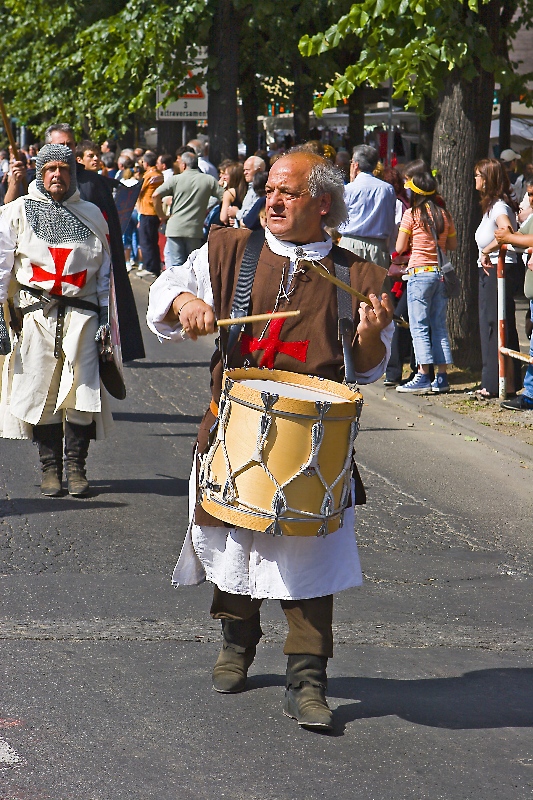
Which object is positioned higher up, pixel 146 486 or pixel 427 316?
pixel 427 316

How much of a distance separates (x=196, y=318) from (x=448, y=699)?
5.46ft

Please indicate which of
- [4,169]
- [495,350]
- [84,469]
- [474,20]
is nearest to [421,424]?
[495,350]

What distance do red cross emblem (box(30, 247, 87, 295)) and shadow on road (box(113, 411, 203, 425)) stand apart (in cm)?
265

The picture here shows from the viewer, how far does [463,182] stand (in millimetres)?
11906

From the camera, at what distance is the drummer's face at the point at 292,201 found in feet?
13.7

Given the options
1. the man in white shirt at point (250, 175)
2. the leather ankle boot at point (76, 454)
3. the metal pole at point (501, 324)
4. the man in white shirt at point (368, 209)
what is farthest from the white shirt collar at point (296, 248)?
the man in white shirt at point (250, 175)

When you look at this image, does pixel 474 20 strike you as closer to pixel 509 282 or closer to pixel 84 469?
pixel 509 282

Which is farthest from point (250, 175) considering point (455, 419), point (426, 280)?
point (455, 419)

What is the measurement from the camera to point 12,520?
22.4ft

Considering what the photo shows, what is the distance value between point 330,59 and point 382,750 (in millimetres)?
21037

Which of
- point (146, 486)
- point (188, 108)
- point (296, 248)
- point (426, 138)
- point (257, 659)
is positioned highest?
point (188, 108)

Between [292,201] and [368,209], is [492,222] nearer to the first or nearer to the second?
[368,209]

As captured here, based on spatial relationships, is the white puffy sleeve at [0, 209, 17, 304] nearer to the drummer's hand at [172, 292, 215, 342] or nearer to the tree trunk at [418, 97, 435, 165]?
the drummer's hand at [172, 292, 215, 342]

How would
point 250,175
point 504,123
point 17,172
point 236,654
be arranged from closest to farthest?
point 236,654 < point 17,172 < point 250,175 < point 504,123
